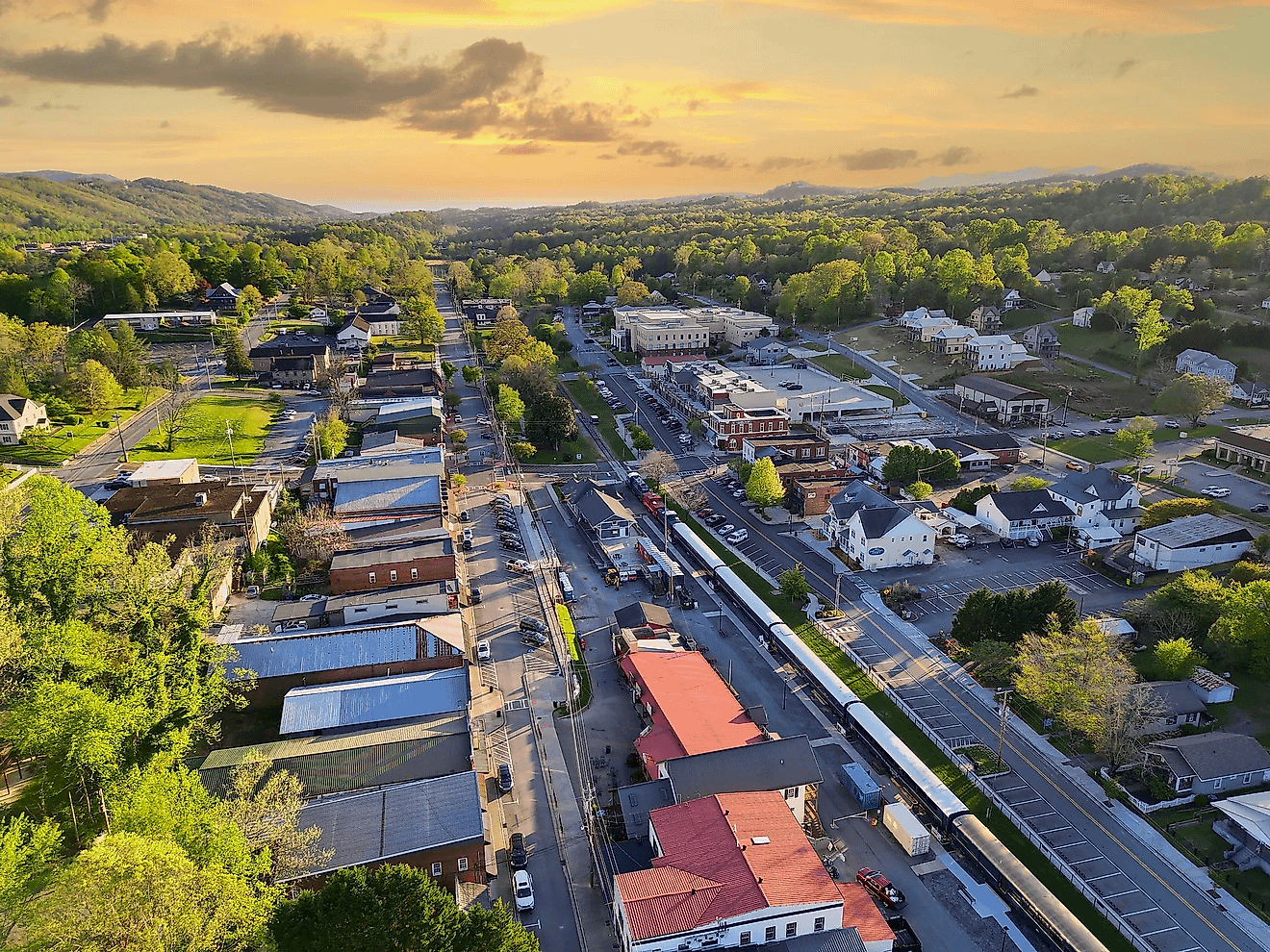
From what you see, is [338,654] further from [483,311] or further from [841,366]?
[483,311]

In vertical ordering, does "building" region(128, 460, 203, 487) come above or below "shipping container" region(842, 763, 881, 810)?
above

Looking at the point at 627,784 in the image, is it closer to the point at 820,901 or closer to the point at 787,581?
the point at 820,901

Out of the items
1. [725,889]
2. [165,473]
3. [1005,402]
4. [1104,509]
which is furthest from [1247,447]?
[165,473]

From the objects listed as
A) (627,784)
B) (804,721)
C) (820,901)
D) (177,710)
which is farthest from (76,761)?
(804,721)

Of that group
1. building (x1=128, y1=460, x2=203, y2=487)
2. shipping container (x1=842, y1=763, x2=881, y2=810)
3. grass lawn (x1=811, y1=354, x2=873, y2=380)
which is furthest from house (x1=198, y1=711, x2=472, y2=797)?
grass lawn (x1=811, y1=354, x2=873, y2=380)

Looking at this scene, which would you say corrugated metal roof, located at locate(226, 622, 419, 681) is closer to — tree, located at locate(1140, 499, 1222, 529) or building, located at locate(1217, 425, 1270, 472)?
tree, located at locate(1140, 499, 1222, 529)

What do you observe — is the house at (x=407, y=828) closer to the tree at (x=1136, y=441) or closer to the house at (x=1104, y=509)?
the house at (x=1104, y=509)
